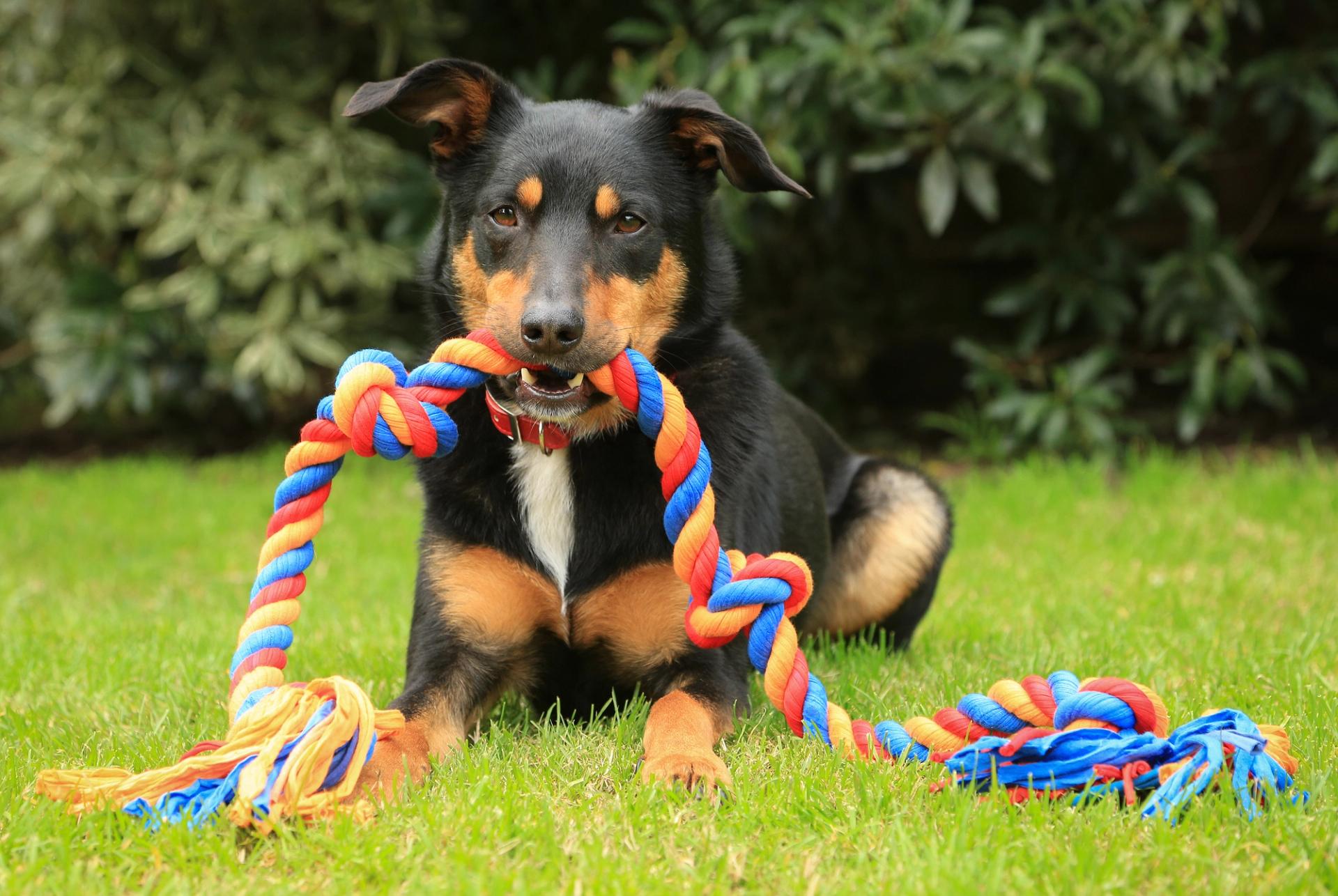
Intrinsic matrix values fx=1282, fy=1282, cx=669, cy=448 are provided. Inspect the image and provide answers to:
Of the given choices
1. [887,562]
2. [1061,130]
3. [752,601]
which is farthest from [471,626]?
[1061,130]

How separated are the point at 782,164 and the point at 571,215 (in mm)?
3975

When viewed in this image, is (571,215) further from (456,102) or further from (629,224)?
(456,102)

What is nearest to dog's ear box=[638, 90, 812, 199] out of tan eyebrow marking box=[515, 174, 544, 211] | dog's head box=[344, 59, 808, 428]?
dog's head box=[344, 59, 808, 428]

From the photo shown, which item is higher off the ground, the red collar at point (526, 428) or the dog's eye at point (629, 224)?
the dog's eye at point (629, 224)

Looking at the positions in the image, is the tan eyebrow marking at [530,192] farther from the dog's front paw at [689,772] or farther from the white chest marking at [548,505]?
the dog's front paw at [689,772]

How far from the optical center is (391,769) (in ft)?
9.11

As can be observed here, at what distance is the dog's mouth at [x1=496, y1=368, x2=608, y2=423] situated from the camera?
311 centimetres

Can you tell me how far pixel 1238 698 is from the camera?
3518 mm

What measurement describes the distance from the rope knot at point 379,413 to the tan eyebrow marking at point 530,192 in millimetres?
626

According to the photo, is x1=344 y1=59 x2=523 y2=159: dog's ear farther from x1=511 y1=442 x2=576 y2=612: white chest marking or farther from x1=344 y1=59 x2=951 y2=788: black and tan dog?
x1=511 y1=442 x2=576 y2=612: white chest marking

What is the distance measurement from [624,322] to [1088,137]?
541cm

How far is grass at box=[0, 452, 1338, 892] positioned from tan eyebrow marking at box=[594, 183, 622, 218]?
1268mm

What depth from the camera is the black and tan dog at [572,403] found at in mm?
3113

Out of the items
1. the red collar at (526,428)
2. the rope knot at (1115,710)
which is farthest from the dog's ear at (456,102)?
the rope knot at (1115,710)
